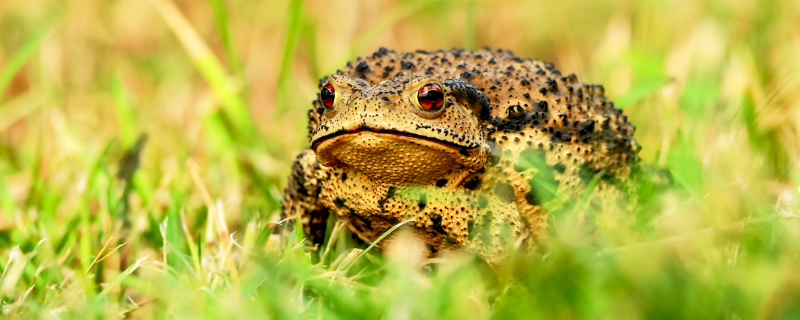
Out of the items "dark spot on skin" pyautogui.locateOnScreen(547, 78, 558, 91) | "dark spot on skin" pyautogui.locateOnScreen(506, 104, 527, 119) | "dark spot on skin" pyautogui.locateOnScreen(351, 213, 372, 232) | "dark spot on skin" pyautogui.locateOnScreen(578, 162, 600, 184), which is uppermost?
"dark spot on skin" pyautogui.locateOnScreen(547, 78, 558, 91)

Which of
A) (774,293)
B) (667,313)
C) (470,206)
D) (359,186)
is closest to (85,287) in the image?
(359,186)

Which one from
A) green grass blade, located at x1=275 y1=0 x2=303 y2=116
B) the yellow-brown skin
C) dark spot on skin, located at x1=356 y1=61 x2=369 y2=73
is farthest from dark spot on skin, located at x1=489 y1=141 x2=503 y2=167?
green grass blade, located at x1=275 y1=0 x2=303 y2=116

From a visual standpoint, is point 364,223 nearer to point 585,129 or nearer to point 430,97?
point 430,97

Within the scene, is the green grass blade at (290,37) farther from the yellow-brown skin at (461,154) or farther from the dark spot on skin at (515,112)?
the dark spot on skin at (515,112)

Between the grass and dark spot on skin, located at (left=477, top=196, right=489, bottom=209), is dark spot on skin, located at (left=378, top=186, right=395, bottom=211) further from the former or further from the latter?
dark spot on skin, located at (left=477, top=196, right=489, bottom=209)

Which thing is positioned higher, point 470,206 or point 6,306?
point 470,206

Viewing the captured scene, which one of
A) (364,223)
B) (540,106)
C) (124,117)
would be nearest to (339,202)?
(364,223)

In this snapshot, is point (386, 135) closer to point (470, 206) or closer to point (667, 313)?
point (470, 206)
